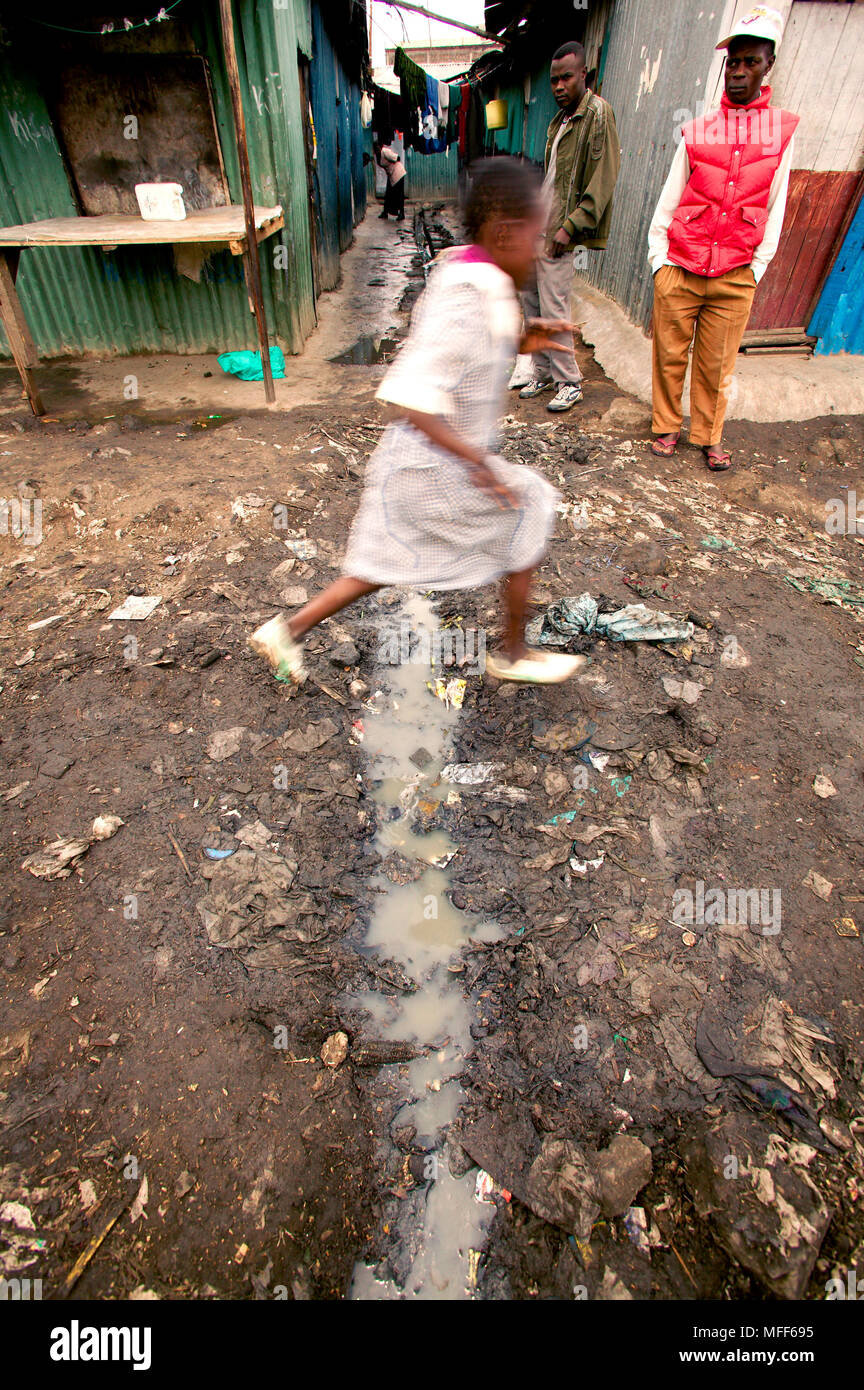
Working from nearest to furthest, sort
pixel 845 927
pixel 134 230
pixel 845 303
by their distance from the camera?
1. pixel 845 927
2. pixel 134 230
3. pixel 845 303

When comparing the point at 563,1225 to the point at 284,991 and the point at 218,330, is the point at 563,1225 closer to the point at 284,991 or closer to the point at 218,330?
the point at 284,991

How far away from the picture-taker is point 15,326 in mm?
4547

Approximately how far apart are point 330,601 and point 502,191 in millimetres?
1270

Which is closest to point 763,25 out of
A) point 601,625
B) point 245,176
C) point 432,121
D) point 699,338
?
point 699,338

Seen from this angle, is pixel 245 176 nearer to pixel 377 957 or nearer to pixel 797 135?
pixel 797 135

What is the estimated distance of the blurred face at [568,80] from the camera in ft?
14.2

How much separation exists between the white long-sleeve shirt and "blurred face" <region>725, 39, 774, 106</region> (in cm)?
31

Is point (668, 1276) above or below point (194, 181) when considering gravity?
below

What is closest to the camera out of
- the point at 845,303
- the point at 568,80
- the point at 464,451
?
the point at 464,451

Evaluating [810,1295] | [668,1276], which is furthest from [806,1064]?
[668,1276]

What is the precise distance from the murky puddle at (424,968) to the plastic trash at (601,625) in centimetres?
57

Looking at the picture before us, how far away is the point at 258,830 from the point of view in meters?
2.24

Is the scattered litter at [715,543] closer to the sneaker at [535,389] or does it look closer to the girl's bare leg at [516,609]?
the girl's bare leg at [516,609]

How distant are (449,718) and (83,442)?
142 inches
